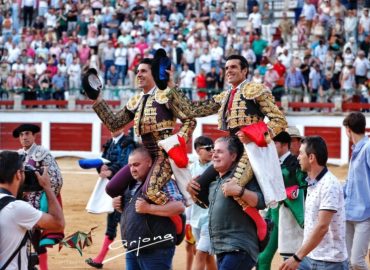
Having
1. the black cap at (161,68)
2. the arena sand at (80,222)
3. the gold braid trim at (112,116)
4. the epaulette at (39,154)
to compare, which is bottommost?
the arena sand at (80,222)

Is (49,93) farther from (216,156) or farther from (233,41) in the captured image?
(216,156)

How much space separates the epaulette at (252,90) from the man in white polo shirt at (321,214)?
1.81ft

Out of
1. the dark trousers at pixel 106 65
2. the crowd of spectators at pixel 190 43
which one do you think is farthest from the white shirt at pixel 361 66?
the dark trousers at pixel 106 65

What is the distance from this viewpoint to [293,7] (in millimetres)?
24547

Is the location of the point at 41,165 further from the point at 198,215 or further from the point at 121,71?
the point at 121,71

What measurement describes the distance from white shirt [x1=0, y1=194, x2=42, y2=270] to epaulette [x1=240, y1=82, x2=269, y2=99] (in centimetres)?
184

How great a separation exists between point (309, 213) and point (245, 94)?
37.8 inches

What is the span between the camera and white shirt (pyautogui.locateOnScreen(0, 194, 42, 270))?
482 centimetres

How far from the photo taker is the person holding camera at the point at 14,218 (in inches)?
190

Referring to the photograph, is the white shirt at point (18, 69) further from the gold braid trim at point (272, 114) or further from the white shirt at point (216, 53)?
the gold braid trim at point (272, 114)

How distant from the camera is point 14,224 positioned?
4.84 meters

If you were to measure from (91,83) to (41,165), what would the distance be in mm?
1231

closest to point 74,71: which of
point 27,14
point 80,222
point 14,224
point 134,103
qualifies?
point 27,14

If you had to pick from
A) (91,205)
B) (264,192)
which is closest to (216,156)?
(264,192)
